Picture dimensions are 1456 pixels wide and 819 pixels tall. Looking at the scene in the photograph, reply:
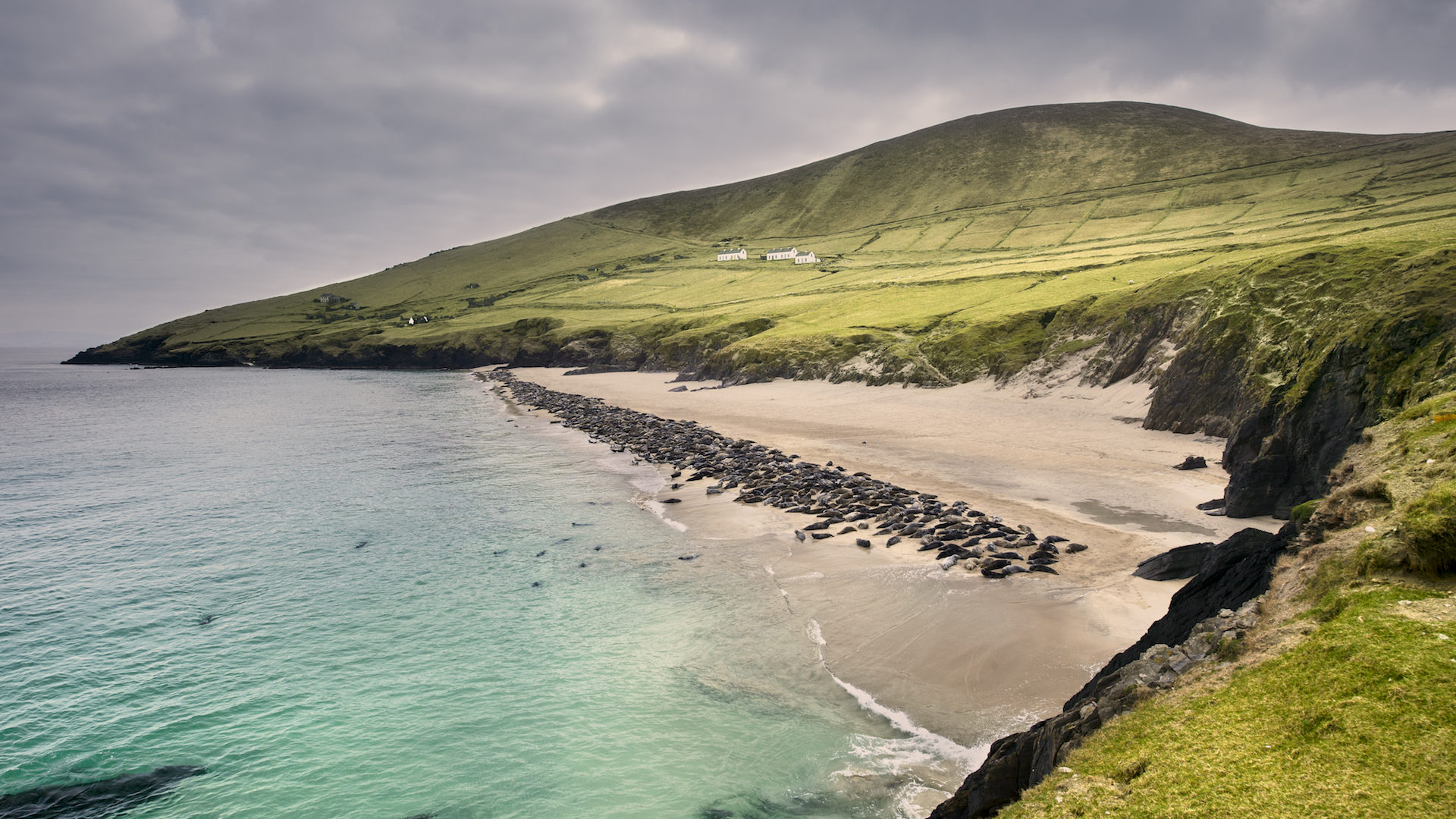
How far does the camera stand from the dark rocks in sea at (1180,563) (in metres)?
17.7

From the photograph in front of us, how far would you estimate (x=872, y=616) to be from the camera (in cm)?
1766

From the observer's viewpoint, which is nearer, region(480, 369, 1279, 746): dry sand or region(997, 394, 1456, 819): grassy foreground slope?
region(997, 394, 1456, 819): grassy foreground slope

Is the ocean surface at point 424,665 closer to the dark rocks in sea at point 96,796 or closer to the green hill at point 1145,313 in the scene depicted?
the dark rocks in sea at point 96,796

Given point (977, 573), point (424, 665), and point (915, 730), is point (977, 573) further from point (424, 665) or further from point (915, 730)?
point (424, 665)

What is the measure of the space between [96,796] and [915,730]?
590 inches

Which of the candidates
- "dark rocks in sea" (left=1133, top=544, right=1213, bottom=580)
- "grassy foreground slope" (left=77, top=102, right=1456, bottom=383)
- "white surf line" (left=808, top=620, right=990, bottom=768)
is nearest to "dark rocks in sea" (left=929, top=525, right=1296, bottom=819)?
"white surf line" (left=808, top=620, right=990, bottom=768)

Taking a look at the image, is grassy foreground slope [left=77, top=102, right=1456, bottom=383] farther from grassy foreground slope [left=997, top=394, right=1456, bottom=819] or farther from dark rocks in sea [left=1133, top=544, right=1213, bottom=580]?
grassy foreground slope [left=997, top=394, right=1456, bottom=819]

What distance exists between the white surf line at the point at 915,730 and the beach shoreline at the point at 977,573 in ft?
0.34

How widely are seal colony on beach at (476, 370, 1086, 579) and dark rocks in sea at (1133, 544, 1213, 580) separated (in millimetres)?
2536

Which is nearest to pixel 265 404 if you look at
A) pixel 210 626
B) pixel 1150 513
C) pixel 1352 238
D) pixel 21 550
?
pixel 21 550

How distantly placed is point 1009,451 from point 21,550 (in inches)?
1726

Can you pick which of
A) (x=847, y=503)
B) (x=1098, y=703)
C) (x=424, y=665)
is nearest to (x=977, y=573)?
(x=847, y=503)

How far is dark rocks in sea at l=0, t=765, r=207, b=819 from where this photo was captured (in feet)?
40.5

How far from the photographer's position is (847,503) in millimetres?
27609
